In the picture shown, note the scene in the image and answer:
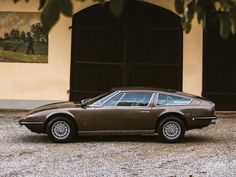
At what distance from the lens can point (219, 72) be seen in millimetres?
18250

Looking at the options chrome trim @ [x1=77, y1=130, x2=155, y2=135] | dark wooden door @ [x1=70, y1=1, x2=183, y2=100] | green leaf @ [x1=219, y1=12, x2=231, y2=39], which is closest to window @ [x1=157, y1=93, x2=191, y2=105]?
chrome trim @ [x1=77, y1=130, x2=155, y2=135]

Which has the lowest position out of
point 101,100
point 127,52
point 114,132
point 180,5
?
point 114,132

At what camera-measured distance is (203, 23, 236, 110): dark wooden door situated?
59.6ft

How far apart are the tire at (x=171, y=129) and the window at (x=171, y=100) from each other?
0.38 m

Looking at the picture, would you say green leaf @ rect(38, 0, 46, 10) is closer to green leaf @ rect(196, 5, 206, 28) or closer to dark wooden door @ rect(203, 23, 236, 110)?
green leaf @ rect(196, 5, 206, 28)

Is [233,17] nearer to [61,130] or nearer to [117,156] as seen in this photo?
[117,156]

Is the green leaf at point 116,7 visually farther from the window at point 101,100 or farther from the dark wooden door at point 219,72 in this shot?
the dark wooden door at point 219,72

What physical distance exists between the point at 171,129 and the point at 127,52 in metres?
6.36

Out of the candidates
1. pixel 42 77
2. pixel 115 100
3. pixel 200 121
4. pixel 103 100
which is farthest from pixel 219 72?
pixel 103 100

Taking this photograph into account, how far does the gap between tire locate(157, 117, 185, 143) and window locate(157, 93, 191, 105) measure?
381 mm

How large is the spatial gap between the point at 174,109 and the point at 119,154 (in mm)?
2055

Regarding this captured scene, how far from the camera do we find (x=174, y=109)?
1248cm

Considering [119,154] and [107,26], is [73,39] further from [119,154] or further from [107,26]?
[119,154]

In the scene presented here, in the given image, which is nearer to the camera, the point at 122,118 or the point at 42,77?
the point at 122,118
